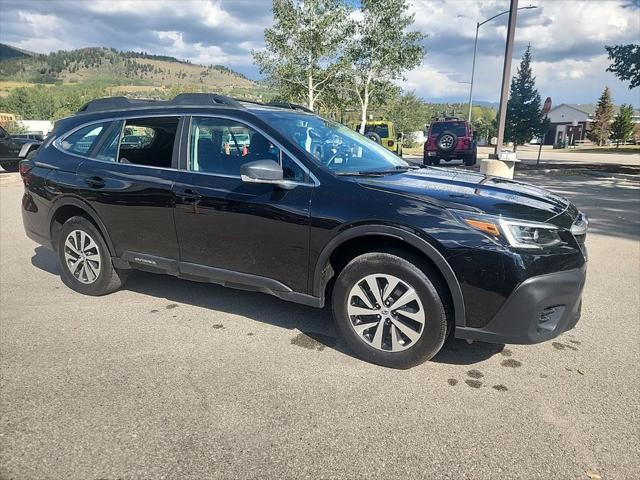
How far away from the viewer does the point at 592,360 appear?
329 centimetres

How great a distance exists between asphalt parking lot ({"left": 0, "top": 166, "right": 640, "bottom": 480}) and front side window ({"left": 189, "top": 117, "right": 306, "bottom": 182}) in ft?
4.27

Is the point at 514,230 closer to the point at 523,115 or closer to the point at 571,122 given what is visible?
the point at 523,115

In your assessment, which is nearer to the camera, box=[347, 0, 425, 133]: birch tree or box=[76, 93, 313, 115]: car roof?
box=[76, 93, 313, 115]: car roof

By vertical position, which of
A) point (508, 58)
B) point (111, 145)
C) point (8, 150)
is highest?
point (508, 58)

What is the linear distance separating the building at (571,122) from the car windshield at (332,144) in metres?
74.3

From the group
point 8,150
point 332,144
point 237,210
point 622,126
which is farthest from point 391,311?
point 622,126

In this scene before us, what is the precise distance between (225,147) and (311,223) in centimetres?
103

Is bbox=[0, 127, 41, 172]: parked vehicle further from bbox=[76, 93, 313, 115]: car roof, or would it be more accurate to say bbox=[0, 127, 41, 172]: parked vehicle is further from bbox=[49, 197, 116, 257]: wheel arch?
bbox=[76, 93, 313, 115]: car roof

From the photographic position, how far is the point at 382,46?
29.8m

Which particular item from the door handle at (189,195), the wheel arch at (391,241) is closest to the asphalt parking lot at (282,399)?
the wheel arch at (391,241)

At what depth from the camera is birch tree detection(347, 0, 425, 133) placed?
29016mm

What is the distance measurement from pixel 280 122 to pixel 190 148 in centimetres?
76

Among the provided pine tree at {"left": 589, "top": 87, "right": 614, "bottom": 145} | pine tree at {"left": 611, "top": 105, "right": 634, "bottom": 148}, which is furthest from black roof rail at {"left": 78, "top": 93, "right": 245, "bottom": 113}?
pine tree at {"left": 589, "top": 87, "right": 614, "bottom": 145}

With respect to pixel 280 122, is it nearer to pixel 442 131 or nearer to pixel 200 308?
pixel 200 308
